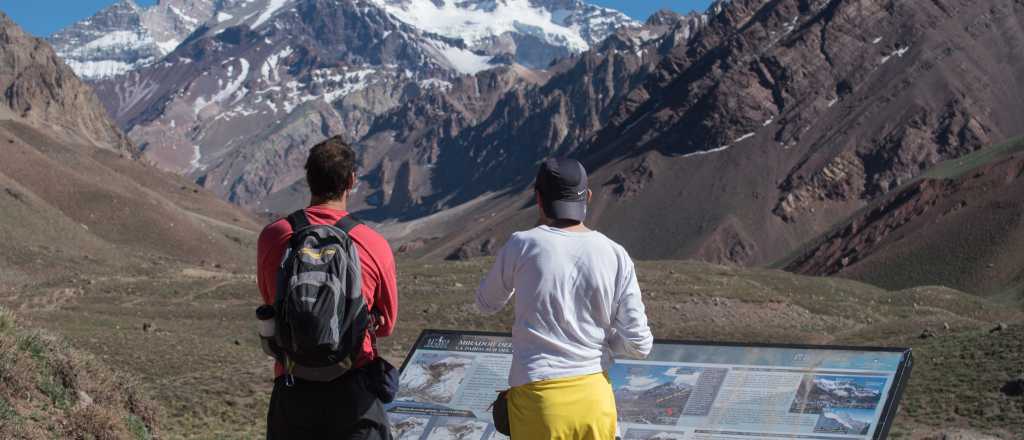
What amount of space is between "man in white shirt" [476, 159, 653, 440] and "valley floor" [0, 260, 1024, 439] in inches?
373

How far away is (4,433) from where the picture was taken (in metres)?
10.8

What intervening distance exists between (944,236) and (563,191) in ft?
288

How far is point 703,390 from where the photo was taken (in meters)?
12.1

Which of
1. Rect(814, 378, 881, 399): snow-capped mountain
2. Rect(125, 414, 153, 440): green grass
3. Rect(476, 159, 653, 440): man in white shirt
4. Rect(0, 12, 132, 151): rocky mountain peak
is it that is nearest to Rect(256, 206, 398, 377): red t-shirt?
Rect(476, 159, 653, 440): man in white shirt

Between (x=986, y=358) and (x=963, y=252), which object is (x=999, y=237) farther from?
(x=986, y=358)

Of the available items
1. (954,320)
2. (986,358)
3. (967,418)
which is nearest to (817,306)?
(954,320)

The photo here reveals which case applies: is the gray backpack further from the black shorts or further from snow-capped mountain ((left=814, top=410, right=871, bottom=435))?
snow-capped mountain ((left=814, top=410, right=871, bottom=435))

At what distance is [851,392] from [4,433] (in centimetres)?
829

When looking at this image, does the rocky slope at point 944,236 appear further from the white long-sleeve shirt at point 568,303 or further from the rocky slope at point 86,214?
the white long-sleeve shirt at point 568,303

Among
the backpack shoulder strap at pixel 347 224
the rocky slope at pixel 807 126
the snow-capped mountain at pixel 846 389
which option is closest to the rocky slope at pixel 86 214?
the snow-capped mountain at pixel 846 389

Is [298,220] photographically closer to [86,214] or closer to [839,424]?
[839,424]

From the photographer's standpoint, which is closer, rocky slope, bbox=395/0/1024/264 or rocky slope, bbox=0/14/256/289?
rocky slope, bbox=0/14/256/289

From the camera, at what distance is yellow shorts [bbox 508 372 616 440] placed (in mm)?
7555

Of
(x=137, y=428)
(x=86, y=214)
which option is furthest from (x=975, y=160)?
(x=137, y=428)
